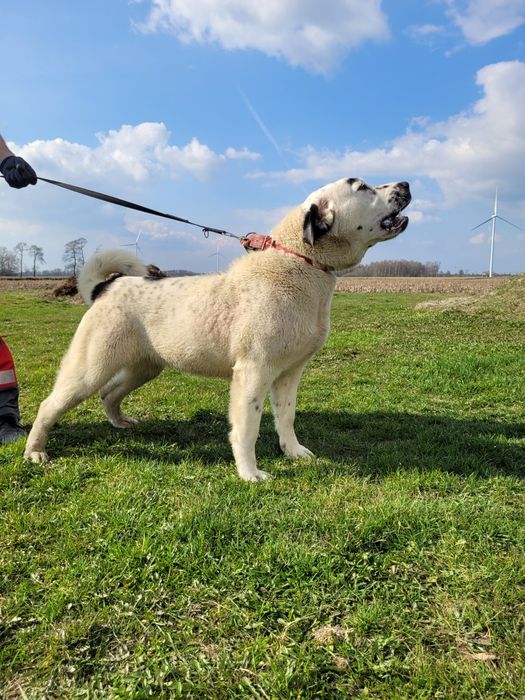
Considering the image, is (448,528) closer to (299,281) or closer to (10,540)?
(299,281)

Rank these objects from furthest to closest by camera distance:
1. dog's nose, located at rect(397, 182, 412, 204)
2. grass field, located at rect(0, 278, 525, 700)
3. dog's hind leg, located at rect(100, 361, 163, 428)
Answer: dog's hind leg, located at rect(100, 361, 163, 428) < dog's nose, located at rect(397, 182, 412, 204) < grass field, located at rect(0, 278, 525, 700)

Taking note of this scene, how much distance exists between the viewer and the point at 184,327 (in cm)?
462

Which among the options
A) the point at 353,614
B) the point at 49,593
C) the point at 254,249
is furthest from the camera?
the point at 254,249

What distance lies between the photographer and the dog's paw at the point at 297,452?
16.0 ft

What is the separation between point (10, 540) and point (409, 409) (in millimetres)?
5303

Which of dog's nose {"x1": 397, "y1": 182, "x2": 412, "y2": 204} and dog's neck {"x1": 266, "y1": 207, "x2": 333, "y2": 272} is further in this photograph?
dog's nose {"x1": 397, "y1": 182, "x2": 412, "y2": 204}

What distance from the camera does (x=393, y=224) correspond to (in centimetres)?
462

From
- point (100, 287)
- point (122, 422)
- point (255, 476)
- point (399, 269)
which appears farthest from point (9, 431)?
point (399, 269)

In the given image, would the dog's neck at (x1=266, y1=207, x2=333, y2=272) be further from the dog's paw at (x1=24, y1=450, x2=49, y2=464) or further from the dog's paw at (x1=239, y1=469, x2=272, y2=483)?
the dog's paw at (x1=24, y1=450, x2=49, y2=464)

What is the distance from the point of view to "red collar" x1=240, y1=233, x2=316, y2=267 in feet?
14.8

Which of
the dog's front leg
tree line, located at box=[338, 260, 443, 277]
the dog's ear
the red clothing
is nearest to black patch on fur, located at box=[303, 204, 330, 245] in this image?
the dog's ear

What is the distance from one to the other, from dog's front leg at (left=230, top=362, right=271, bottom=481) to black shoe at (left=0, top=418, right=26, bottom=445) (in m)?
2.50

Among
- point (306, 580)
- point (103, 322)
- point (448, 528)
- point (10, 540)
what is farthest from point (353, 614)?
point (103, 322)

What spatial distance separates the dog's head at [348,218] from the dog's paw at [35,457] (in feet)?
10.5
